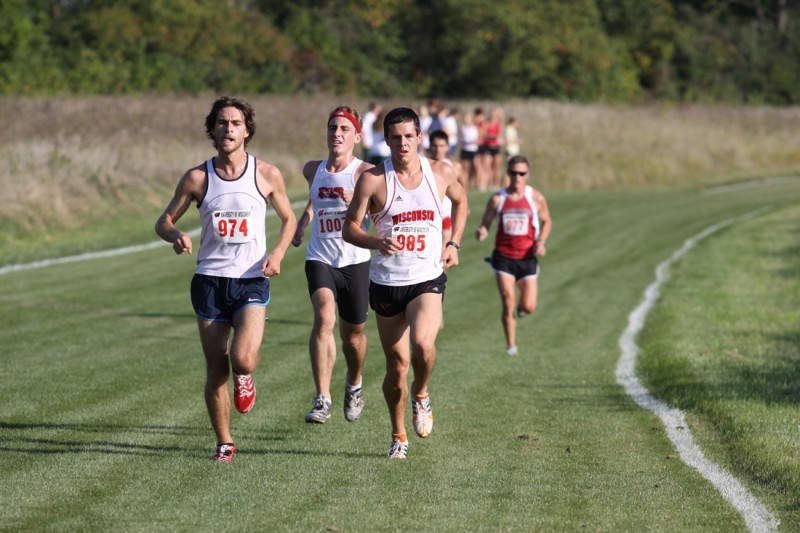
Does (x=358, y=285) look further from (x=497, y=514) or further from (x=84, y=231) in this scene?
(x=84, y=231)

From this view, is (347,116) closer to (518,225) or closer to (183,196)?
(183,196)

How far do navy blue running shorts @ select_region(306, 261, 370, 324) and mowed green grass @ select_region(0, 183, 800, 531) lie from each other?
2.85ft

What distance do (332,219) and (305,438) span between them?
181 cm

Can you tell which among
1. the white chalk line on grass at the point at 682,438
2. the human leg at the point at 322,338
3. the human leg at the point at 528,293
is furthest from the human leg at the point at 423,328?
the human leg at the point at 528,293

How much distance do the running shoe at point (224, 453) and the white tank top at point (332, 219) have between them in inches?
86.8

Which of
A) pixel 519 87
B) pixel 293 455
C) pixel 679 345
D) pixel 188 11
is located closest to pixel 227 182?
pixel 293 455

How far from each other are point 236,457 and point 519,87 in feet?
196

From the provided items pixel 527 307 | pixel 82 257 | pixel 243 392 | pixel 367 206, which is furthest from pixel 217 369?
pixel 82 257

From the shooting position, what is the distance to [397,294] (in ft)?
29.1

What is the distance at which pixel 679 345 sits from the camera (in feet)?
50.9

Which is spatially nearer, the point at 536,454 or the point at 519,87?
the point at 536,454

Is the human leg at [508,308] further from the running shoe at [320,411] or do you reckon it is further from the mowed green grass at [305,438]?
the running shoe at [320,411]

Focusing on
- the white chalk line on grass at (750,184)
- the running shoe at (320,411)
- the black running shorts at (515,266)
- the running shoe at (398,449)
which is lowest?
the white chalk line on grass at (750,184)

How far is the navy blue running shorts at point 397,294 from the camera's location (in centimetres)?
884
